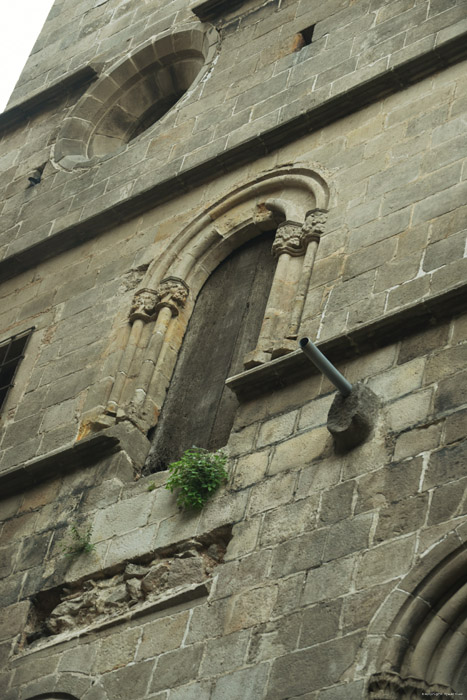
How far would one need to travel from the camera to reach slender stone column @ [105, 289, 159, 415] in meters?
9.77

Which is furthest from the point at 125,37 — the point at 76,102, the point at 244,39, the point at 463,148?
the point at 463,148

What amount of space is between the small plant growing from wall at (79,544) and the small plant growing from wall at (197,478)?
733 millimetres

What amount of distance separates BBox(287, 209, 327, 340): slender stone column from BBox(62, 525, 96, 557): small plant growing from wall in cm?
196

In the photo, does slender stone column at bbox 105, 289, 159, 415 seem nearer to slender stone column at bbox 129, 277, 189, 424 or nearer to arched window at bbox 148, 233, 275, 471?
slender stone column at bbox 129, 277, 189, 424

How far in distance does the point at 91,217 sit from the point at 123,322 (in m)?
1.73

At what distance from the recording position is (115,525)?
28.0 ft

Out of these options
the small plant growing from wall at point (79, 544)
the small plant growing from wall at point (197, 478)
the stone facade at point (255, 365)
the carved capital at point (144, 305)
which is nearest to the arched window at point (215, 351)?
the stone facade at point (255, 365)

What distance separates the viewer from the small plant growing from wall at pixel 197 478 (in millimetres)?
8062

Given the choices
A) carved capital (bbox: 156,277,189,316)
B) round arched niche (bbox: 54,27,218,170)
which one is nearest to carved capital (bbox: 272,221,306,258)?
carved capital (bbox: 156,277,189,316)

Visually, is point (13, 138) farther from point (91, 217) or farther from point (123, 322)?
point (123, 322)

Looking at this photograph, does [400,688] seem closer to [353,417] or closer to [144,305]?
[353,417]

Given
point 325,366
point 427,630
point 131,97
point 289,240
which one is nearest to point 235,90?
point 131,97

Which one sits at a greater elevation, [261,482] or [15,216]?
[15,216]

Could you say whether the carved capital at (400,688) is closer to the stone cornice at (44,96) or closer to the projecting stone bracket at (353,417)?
the projecting stone bracket at (353,417)
